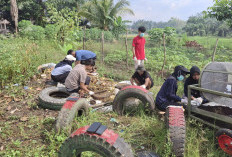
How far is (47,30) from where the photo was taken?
14055 millimetres

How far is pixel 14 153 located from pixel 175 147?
2.37 meters

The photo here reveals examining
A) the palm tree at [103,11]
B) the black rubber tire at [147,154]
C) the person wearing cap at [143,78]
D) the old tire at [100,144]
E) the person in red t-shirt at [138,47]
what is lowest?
the black rubber tire at [147,154]

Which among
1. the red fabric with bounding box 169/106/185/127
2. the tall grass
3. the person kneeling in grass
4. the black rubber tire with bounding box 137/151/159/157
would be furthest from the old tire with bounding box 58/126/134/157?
the tall grass

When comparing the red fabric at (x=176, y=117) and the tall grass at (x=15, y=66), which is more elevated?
the tall grass at (x=15, y=66)

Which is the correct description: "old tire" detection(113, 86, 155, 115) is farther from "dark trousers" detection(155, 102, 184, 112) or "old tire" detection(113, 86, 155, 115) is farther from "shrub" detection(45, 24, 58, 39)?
"shrub" detection(45, 24, 58, 39)

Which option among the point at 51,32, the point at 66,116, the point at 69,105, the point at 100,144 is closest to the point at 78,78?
the point at 69,105

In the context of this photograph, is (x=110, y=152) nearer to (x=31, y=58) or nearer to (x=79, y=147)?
(x=79, y=147)

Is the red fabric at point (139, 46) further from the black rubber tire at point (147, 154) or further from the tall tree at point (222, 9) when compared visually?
the tall tree at point (222, 9)

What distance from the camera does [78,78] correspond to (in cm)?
451

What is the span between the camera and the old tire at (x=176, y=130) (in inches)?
102

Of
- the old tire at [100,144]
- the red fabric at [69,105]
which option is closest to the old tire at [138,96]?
the red fabric at [69,105]

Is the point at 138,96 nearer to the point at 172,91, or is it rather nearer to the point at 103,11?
the point at 172,91

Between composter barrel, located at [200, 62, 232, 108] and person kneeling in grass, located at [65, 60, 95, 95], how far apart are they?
263 cm

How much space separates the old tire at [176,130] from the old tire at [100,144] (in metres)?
0.85
